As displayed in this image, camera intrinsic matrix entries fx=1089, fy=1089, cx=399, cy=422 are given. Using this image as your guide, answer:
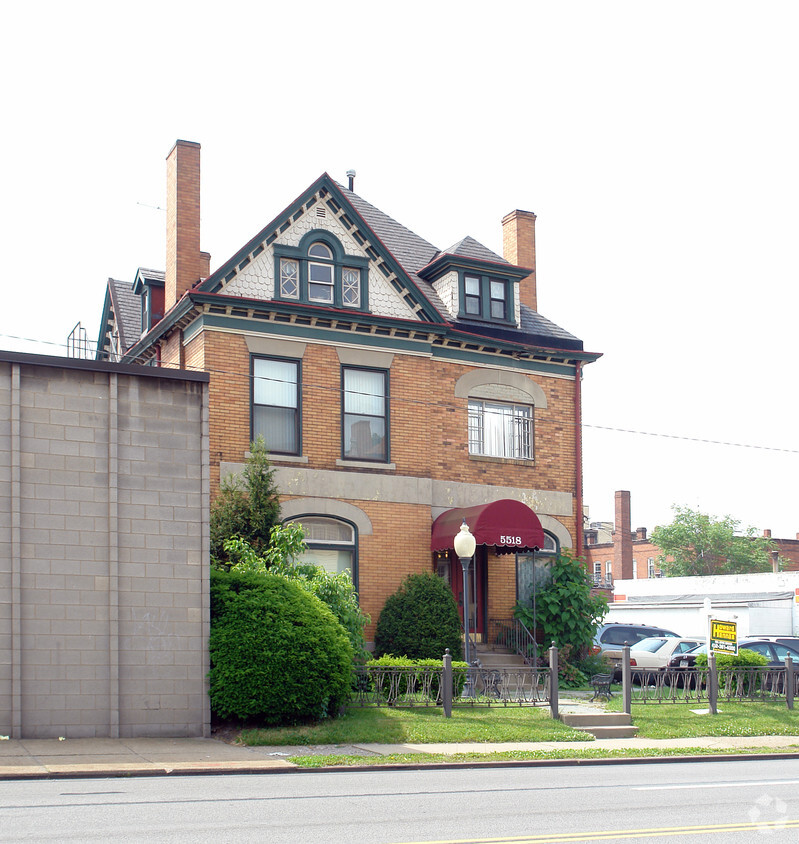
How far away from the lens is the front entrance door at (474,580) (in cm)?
2644

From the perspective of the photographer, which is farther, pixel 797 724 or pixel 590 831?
pixel 797 724

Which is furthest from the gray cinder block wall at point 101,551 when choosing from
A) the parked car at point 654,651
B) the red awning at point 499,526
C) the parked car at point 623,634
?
the parked car at point 623,634

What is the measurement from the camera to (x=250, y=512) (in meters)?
21.5

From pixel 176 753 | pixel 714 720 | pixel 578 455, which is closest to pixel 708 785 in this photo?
pixel 176 753

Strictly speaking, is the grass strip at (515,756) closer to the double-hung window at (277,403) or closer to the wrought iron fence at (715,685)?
the wrought iron fence at (715,685)

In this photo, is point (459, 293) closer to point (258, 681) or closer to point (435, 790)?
point (258, 681)

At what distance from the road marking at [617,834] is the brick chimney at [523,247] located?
2123cm

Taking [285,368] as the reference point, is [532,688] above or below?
below

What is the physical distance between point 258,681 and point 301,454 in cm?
826

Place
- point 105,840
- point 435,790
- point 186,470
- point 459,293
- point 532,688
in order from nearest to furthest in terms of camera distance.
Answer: point 105,840
point 435,790
point 186,470
point 532,688
point 459,293

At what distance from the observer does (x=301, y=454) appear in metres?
24.2

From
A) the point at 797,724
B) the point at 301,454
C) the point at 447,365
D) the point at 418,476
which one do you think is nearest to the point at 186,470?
the point at 301,454

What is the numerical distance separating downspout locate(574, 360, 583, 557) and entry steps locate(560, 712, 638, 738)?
8.43 metres

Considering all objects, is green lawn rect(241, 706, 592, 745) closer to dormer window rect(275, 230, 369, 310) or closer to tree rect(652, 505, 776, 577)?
dormer window rect(275, 230, 369, 310)
